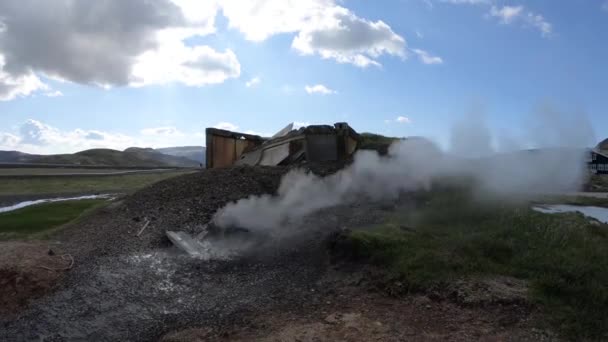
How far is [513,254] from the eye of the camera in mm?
7059

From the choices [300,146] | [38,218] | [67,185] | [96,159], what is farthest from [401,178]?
[96,159]

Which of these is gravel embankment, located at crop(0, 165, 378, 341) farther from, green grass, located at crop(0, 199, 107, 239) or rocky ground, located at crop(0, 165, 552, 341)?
green grass, located at crop(0, 199, 107, 239)

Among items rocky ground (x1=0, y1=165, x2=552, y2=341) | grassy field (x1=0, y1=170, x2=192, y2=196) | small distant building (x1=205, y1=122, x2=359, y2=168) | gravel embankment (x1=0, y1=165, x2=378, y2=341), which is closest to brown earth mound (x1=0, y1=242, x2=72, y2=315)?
rocky ground (x1=0, y1=165, x2=552, y2=341)

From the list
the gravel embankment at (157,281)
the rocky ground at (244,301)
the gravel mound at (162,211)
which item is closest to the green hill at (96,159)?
the gravel mound at (162,211)

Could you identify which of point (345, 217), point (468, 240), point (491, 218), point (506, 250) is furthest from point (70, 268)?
point (491, 218)

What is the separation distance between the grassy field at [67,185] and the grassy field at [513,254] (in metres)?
21.0

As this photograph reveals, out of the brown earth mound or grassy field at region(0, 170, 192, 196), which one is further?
grassy field at region(0, 170, 192, 196)

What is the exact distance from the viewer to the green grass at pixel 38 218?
1213 centimetres

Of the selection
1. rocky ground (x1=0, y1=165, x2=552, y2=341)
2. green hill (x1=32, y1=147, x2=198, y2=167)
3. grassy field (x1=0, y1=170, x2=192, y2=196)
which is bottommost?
rocky ground (x1=0, y1=165, x2=552, y2=341)

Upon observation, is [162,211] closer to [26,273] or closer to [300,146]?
[26,273]

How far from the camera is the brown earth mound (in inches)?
254

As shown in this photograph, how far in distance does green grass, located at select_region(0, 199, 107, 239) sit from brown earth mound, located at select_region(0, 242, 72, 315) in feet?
11.2

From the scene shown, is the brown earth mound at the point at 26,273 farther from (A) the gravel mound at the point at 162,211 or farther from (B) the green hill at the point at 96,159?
(B) the green hill at the point at 96,159

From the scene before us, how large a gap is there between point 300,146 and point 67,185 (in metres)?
19.6
